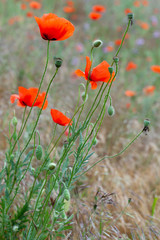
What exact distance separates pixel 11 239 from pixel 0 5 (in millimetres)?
4361

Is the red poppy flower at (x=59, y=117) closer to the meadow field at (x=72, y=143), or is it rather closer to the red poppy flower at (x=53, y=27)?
the meadow field at (x=72, y=143)

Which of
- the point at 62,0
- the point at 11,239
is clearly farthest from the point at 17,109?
the point at 62,0

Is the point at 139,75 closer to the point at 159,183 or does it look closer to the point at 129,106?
the point at 129,106

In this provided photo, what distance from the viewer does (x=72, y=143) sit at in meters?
1.21

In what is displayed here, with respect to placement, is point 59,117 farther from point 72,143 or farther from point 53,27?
point 53,27

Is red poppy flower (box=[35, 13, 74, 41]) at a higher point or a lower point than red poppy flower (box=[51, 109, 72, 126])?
higher

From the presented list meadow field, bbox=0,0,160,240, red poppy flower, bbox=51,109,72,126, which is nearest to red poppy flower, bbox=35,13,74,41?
meadow field, bbox=0,0,160,240

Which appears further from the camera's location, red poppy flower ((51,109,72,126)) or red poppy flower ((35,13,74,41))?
red poppy flower ((51,109,72,126))

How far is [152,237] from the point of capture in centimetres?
169

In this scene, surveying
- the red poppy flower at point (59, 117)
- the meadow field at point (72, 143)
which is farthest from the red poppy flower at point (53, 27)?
the red poppy flower at point (59, 117)

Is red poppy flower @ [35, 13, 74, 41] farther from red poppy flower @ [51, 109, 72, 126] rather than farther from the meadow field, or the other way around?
red poppy flower @ [51, 109, 72, 126]

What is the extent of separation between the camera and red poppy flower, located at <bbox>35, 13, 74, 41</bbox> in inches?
42.1

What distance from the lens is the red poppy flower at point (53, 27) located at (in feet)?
3.51

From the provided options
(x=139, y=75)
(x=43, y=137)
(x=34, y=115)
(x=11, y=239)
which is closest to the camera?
(x=11, y=239)
